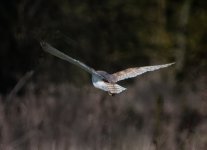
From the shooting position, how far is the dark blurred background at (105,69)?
8609 mm

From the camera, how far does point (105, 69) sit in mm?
15055

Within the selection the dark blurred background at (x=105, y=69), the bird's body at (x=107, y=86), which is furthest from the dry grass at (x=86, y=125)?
the bird's body at (x=107, y=86)

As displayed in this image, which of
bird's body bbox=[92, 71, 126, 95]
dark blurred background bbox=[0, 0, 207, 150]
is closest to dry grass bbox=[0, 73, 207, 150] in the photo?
dark blurred background bbox=[0, 0, 207, 150]

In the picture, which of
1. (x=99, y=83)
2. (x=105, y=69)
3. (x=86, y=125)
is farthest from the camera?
(x=105, y=69)

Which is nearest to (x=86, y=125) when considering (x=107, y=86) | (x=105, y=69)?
(x=107, y=86)

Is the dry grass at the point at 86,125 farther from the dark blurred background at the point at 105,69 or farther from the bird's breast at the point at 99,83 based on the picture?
the bird's breast at the point at 99,83

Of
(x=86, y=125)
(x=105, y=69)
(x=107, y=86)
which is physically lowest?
(x=107, y=86)

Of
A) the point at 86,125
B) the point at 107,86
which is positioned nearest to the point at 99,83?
the point at 107,86

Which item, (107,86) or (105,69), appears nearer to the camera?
(107,86)

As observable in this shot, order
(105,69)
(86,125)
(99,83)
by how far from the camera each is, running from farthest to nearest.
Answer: (105,69) → (86,125) → (99,83)

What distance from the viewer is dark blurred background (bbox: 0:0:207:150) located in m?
8.61

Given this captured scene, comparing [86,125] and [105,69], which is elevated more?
[105,69]

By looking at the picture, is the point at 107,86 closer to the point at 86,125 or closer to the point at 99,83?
the point at 99,83

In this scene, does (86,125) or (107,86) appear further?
(86,125)
